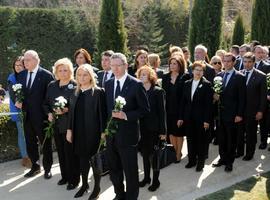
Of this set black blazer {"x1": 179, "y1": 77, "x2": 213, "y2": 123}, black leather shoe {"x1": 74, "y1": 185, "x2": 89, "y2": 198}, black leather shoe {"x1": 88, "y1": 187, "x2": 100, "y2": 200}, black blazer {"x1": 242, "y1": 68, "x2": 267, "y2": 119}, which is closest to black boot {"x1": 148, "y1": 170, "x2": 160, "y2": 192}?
black leather shoe {"x1": 88, "y1": 187, "x2": 100, "y2": 200}

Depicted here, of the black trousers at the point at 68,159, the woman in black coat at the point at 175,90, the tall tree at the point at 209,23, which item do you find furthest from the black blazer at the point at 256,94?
the tall tree at the point at 209,23

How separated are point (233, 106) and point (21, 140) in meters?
4.17

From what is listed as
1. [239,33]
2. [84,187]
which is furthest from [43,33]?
[84,187]

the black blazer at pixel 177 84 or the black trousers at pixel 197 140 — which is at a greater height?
the black blazer at pixel 177 84

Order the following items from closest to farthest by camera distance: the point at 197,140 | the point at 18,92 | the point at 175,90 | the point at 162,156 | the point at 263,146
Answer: the point at 162,156 → the point at 18,92 → the point at 197,140 → the point at 175,90 → the point at 263,146

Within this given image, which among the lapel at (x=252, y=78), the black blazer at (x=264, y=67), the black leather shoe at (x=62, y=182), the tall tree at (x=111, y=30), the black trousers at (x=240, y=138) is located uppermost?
the tall tree at (x=111, y=30)

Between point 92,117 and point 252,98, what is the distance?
362 centimetres

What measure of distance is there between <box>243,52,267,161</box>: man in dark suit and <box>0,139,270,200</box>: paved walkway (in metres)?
0.47

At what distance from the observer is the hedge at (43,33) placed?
2127 centimetres

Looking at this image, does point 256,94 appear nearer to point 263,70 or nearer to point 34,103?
point 263,70

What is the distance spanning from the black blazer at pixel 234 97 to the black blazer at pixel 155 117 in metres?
1.56

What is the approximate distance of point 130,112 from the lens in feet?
19.2

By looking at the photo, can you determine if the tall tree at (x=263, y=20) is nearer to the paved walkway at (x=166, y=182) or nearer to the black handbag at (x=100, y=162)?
the paved walkway at (x=166, y=182)

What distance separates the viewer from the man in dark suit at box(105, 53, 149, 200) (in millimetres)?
5910
